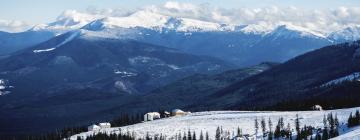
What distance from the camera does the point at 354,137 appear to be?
652 ft
